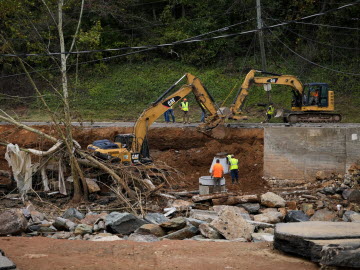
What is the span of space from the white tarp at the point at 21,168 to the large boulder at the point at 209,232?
799 centimetres

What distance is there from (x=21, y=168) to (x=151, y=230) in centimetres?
725

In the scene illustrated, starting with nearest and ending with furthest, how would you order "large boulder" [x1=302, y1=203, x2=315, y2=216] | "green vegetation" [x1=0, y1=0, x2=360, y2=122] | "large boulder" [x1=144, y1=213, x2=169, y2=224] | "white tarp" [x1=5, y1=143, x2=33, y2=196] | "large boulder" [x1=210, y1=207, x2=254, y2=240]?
"large boulder" [x1=210, y1=207, x2=254, y2=240], "large boulder" [x1=144, y1=213, x2=169, y2=224], "large boulder" [x1=302, y1=203, x2=315, y2=216], "white tarp" [x1=5, y1=143, x2=33, y2=196], "green vegetation" [x1=0, y1=0, x2=360, y2=122]

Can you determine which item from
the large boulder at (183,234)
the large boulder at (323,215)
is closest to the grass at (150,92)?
the large boulder at (323,215)

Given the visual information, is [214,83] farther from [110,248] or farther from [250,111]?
[110,248]

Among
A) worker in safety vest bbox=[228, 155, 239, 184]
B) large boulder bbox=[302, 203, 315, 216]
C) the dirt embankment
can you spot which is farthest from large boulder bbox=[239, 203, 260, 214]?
the dirt embankment

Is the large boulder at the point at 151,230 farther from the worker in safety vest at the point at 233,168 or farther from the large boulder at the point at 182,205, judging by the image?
the worker in safety vest at the point at 233,168

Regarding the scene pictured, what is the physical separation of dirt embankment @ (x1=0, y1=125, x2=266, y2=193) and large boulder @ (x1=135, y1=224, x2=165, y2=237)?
9016mm

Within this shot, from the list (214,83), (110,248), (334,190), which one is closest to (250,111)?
(214,83)

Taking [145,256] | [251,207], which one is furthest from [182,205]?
[145,256]

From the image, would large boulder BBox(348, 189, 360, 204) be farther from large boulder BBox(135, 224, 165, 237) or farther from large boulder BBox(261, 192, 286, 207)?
large boulder BBox(135, 224, 165, 237)

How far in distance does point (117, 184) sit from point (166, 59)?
23.3 m

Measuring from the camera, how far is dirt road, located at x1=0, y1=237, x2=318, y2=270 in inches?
304

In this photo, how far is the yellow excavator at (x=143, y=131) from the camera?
18.8 m

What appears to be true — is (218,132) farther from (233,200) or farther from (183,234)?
(183,234)
